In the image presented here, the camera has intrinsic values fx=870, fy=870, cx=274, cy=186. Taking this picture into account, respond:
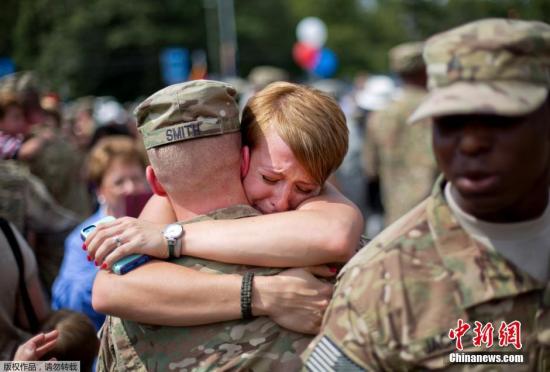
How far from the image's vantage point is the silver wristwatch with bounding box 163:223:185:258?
2418 millimetres

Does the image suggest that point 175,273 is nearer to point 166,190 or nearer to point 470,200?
point 166,190

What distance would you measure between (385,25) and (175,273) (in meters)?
89.5

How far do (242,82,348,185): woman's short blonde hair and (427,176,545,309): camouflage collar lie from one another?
0.57 metres

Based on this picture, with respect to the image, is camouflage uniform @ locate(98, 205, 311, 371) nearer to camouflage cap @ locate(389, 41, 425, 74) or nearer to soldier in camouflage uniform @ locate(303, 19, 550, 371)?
soldier in camouflage uniform @ locate(303, 19, 550, 371)

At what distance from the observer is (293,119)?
2.49m

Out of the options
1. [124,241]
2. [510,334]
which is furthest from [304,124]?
[510,334]

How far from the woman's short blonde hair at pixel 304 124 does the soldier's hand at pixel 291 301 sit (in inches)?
13.1

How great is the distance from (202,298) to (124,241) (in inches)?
11.1

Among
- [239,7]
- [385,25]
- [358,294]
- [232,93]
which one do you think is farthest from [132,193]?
[385,25]

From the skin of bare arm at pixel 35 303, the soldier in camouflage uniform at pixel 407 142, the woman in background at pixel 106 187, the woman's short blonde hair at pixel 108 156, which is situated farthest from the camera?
the soldier in camouflage uniform at pixel 407 142

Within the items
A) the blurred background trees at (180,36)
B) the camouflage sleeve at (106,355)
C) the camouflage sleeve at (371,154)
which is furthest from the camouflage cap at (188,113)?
the blurred background trees at (180,36)

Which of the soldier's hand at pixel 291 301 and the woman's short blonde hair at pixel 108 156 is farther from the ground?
the soldier's hand at pixel 291 301

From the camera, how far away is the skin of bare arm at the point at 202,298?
92.7 inches

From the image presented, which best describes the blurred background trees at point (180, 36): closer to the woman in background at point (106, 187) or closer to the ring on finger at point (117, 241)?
the woman in background at point (106, 187)
